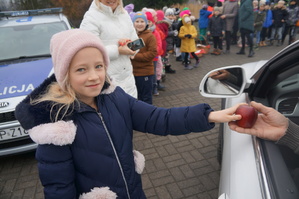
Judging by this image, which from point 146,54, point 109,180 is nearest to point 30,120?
point 109,180

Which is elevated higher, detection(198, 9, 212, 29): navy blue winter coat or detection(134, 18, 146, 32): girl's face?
detection(134, 18, 146, 32): girl's face

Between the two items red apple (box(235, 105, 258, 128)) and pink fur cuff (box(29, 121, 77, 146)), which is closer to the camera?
pink fur cuff (box(29, 121, 77, 146))

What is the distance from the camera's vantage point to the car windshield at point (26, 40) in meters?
4.01

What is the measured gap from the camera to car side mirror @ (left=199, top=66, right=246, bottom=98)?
1.71 m

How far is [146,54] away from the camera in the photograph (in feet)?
11.6

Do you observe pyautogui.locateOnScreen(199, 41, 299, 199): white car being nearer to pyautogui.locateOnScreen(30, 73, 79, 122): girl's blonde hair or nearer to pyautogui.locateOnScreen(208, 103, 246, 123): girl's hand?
pyautogui.locateOnScreen(208, 103, 246, 123): girl's hand

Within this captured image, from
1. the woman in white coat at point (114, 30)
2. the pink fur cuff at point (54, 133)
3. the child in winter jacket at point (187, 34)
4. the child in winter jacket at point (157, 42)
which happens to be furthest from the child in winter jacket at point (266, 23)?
the pink fur cuff at point (54, 133)

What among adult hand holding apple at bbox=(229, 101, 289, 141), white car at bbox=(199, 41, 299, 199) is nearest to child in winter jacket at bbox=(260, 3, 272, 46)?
white car at bbox=(199, 41, 299, 199)

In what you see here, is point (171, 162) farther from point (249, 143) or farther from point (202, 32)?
point (202, 32)

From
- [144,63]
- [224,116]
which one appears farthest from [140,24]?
[224,116]

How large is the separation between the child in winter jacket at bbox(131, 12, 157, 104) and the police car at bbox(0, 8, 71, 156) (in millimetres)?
1270

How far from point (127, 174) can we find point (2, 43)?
13.0 feet

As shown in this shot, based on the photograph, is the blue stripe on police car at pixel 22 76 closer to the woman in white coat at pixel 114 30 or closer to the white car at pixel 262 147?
the woman in white coat at pixel 114 30

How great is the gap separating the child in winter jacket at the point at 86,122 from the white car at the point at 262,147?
29cm
